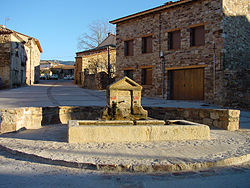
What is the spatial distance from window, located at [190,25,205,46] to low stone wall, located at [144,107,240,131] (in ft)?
24.4

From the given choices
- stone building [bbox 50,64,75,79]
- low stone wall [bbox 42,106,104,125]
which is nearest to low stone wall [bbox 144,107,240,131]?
low stone wall [bbox 42,106,104,125]

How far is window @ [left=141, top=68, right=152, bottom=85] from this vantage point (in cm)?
1686

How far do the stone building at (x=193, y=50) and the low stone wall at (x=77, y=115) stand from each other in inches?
228

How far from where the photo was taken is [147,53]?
1683 centimetres

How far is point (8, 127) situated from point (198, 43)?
11730 millimetres

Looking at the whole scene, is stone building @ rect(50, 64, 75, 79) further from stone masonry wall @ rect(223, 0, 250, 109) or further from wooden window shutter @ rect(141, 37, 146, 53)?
stone masonry wall @ rect(223, 0, 250, 109)

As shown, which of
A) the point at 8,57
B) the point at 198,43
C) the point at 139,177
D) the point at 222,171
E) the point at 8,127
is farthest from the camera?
the point at 8,57

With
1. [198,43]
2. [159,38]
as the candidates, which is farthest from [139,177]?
[159,38]

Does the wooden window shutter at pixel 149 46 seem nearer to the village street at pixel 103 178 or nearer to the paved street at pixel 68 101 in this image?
the paved street at pixel 68 101

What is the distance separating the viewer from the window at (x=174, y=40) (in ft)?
49.6

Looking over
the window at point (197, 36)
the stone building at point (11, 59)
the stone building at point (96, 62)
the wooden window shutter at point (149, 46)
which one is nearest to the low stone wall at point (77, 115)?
the window at point (197, 36)

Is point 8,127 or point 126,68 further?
point 126,68

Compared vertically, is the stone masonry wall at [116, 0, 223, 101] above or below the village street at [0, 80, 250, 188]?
→ above

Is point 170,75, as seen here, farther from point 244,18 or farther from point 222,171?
point 222,171
